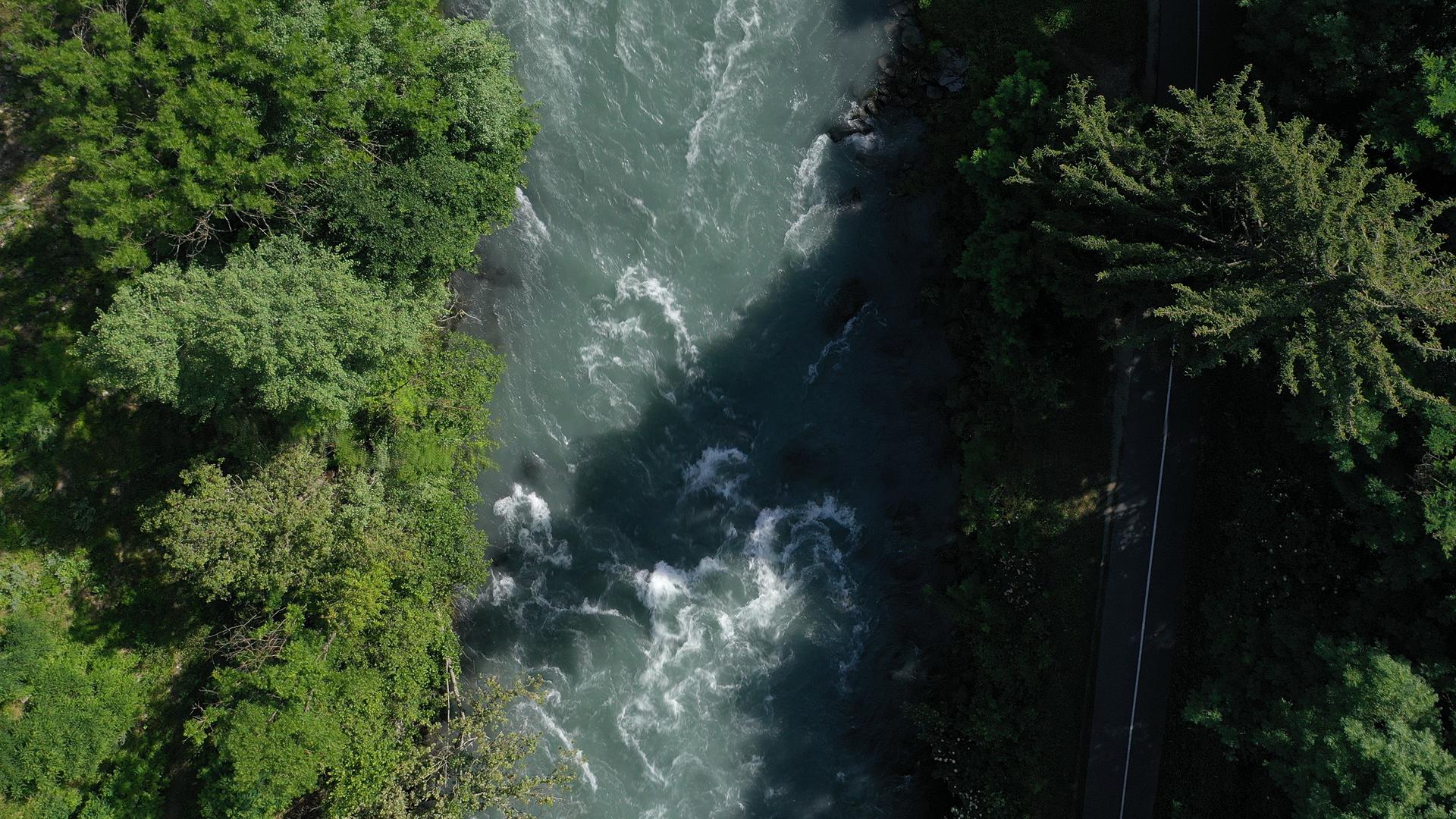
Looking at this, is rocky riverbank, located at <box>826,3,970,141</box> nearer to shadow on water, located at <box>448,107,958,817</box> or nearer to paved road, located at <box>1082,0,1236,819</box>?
shadow on water, located at <box>448,107,958,817</box>

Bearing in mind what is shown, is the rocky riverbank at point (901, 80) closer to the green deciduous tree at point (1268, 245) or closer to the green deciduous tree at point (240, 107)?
the green deciduous tree at point (1268, 245)

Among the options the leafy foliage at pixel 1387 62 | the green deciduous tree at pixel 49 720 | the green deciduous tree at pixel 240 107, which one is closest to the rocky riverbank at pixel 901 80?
the leafy foliage at pixel 1387 62

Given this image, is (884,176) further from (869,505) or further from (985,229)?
(869,505)

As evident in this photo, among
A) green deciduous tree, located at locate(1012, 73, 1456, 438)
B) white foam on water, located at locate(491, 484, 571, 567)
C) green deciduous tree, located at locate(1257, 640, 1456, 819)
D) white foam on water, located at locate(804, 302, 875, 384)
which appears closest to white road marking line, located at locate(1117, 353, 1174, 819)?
green deciduous tree, located at locate(1012, 73, 1456, 438)

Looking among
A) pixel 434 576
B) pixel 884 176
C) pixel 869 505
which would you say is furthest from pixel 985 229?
pixel 434 576

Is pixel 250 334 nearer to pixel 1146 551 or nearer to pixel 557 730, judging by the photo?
pixel 557 730

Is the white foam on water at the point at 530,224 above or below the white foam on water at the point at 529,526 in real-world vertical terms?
above
